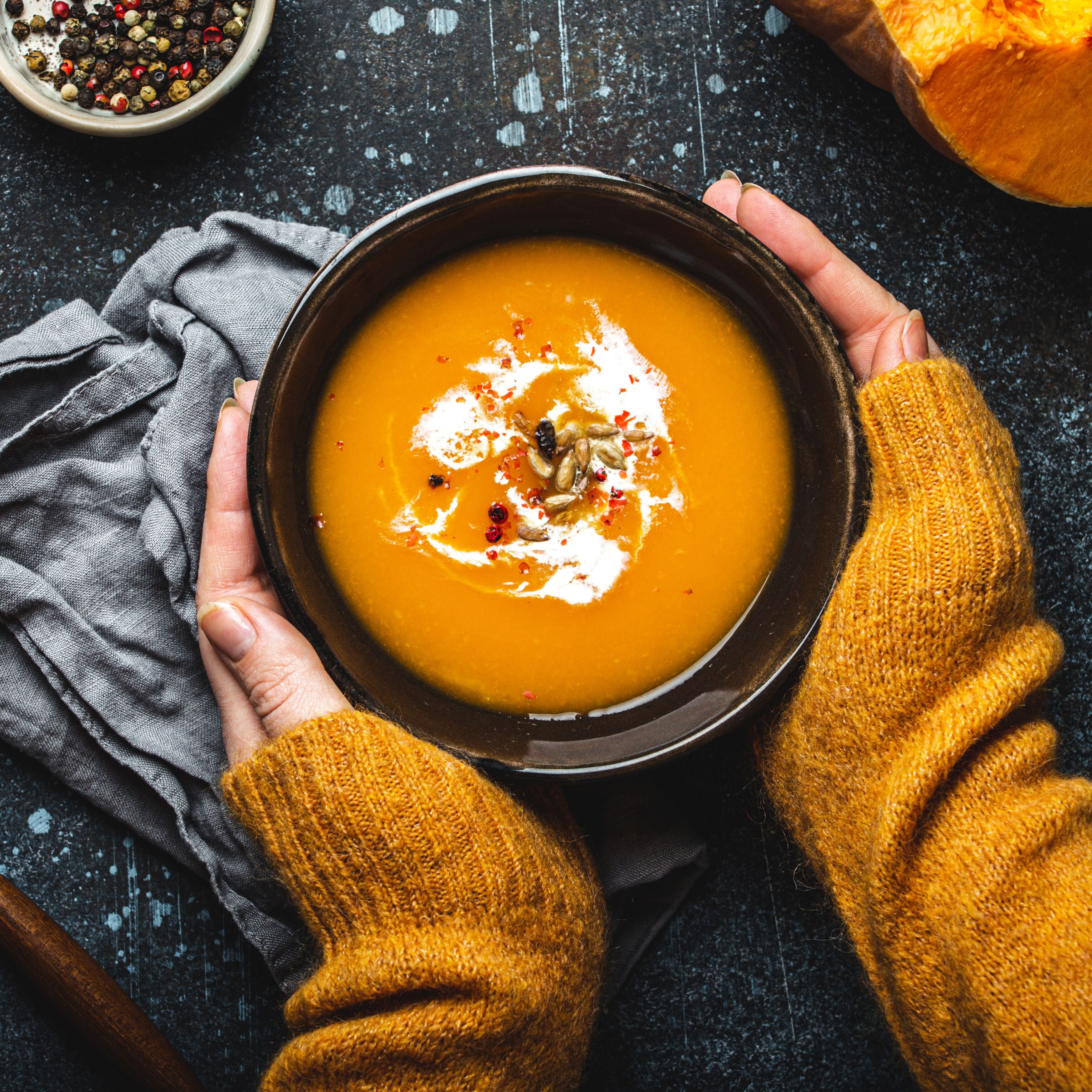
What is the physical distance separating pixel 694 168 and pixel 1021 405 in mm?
602

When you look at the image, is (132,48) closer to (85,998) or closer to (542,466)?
(542,466)

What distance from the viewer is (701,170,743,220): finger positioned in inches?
50.2

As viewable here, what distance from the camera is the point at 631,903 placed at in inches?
51.8

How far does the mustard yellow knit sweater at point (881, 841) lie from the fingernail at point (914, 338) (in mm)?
50

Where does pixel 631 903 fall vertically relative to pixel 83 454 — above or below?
below

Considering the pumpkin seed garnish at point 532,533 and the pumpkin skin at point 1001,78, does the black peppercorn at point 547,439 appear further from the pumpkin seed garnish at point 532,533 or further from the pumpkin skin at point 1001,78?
the pumpkin skin at point 1001,78

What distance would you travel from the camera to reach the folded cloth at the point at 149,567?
1.25 meters

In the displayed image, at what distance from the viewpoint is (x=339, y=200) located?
1344 millimetres

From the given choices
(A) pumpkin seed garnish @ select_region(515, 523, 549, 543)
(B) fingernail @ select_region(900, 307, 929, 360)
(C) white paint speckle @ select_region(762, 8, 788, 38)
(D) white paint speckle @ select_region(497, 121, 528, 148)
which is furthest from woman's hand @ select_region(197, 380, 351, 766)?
(C) white paint speckle @ select_region(762, 8, 788, 38)

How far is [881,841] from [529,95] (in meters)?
1.14

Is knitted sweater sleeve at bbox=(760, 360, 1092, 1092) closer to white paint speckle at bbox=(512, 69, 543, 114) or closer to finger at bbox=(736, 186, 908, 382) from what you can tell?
finger at bbox=(736, 186, 908, 382)

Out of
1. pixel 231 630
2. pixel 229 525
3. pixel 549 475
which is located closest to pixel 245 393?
pixel 229 525

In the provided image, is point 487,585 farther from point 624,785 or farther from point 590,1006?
point 590,1006

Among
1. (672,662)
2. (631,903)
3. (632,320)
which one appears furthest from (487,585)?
(631,903)
